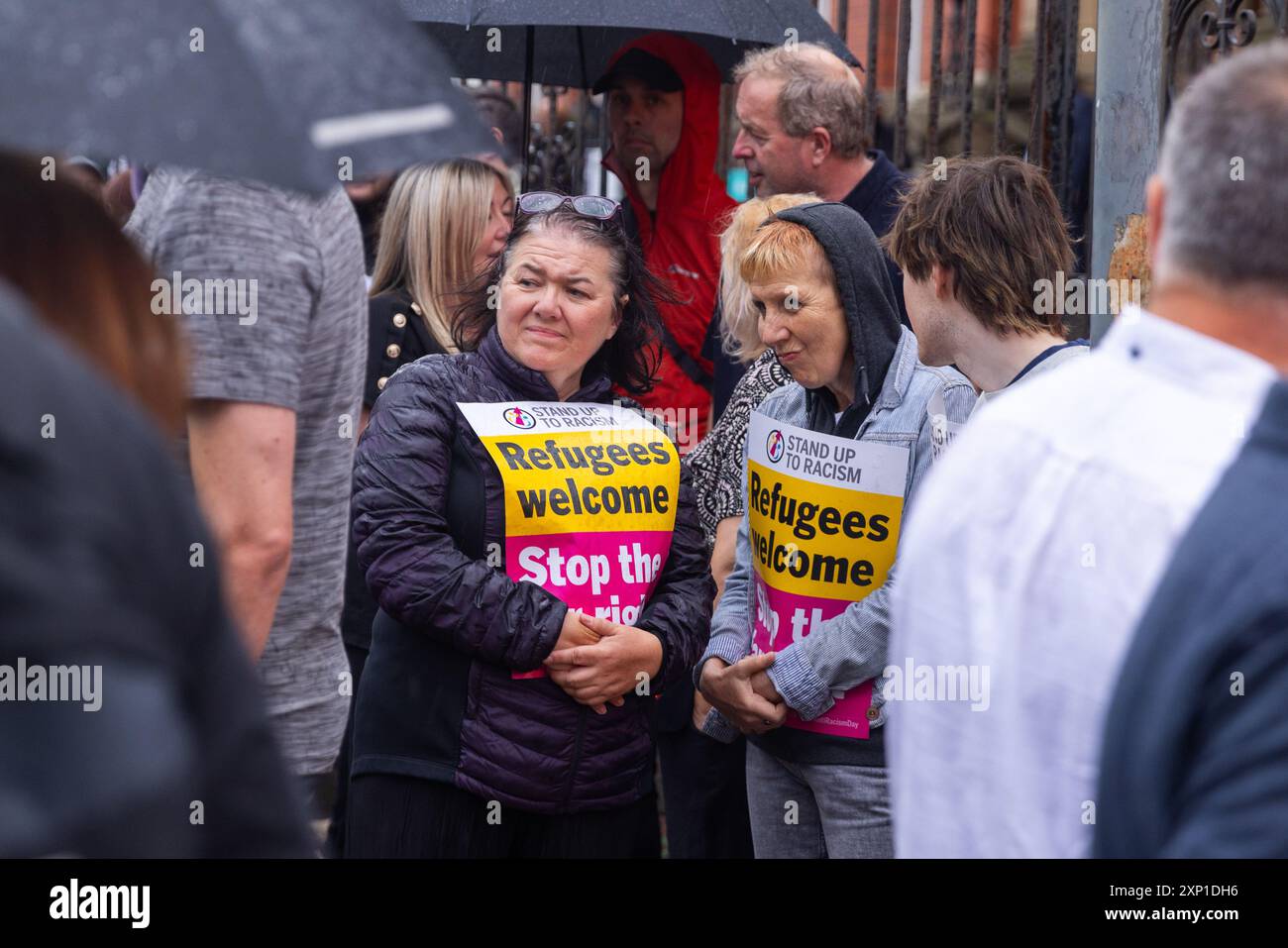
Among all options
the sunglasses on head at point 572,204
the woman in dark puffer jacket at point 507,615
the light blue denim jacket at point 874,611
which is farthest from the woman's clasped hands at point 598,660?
the sunglasses on head at point 572,204

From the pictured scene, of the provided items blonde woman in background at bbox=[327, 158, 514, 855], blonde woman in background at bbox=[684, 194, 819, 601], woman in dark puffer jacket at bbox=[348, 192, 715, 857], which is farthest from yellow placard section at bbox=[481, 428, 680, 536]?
blonde woman in background at bbox=[327, 158, 514, 855]

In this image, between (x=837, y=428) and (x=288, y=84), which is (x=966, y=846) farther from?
(x=837, y=428)

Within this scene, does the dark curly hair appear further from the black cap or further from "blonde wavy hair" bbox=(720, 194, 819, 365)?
the black cap

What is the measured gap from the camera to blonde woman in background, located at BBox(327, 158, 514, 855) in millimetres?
4395

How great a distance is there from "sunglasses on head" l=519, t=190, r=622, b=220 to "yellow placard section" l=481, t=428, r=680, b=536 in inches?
21.1

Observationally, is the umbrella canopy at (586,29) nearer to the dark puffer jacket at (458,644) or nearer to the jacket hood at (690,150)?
the jacket hood at (690,150)

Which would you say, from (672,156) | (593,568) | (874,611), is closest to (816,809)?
(874,611)

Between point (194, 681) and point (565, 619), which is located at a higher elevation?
point (194, 681)

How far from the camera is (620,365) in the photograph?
3.66m

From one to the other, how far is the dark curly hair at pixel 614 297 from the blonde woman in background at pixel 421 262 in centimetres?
73

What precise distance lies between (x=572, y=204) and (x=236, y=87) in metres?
2.16

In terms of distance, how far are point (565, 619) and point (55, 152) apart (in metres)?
1.96
